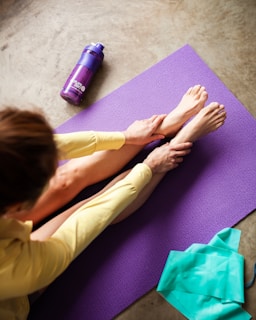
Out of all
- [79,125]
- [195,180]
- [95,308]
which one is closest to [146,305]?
[95,308]

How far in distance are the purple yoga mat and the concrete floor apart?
17 cm

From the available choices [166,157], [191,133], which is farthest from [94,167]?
[191,133]

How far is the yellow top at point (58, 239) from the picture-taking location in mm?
704

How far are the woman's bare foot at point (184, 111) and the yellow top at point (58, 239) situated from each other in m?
0.16

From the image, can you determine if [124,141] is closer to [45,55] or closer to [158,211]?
[158,211]

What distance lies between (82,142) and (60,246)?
1.01 feet

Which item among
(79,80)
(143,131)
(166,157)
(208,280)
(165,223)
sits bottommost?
(208,280)

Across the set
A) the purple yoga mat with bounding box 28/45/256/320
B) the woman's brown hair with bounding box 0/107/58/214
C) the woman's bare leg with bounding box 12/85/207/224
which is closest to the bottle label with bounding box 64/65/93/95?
the purple yoga mat with bounding box 28/45/256/320

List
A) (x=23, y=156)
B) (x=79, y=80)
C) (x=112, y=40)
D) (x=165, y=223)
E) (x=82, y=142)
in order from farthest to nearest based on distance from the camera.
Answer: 1. (x=112, y=40)
2. (x=79, y=80)
3. (x=165, y=223)
4. (x=82, y=142)
5. (x=23, y=156)

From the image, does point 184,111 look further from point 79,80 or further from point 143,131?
point 79,80

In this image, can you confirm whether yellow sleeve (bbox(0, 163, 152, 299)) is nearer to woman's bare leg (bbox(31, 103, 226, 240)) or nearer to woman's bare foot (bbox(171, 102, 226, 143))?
woman's bare leg (bbox(31, 103, 226, 240))

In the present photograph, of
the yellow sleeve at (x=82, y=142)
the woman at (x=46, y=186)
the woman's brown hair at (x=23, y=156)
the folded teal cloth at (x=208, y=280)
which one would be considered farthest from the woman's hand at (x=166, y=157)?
the woman's brown hair at (x=23, y=156)

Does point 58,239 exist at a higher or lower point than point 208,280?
higher

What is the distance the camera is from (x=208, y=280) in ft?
3.29
